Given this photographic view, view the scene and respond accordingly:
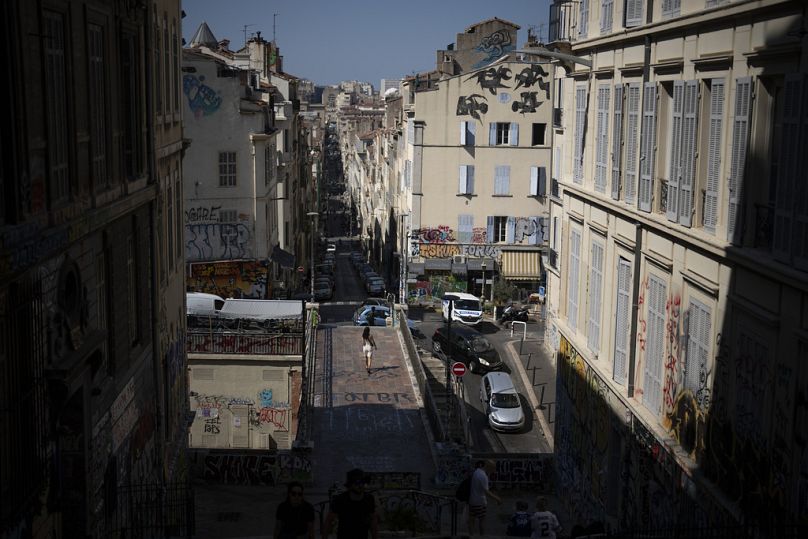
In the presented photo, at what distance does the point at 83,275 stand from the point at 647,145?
9.78 m

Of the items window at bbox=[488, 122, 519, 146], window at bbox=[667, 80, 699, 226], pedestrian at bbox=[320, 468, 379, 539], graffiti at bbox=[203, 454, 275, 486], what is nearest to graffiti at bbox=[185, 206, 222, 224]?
window at bbox=[488, 122, 519, 146]

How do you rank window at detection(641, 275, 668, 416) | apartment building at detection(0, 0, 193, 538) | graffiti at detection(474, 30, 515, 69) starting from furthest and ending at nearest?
1. graffiti at detection(474, 30, 515, 69)
2. window at detection(641, 275, 668, 416)
3. apartment building at detection(0, 0, 193, 538)

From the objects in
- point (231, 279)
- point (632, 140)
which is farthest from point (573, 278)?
point (231, 279)

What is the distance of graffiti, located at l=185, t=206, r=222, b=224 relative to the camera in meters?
46.8

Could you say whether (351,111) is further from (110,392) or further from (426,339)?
(110,392)

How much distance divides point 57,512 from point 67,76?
5.23 metres

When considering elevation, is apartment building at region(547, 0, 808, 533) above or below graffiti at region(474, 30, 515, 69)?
below

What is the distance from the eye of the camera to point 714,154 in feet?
49.8

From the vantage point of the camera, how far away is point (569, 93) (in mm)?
23672

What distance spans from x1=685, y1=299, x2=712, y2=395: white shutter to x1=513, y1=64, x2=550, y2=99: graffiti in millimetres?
46034

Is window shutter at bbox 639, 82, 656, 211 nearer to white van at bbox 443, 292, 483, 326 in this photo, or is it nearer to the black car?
the black car

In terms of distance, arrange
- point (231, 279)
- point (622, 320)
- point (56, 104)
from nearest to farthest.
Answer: point (56, 104), point (622, 320), point (231, 279)

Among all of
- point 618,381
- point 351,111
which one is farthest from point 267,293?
point 351,111

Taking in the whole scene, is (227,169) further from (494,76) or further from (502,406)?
(494,76)
